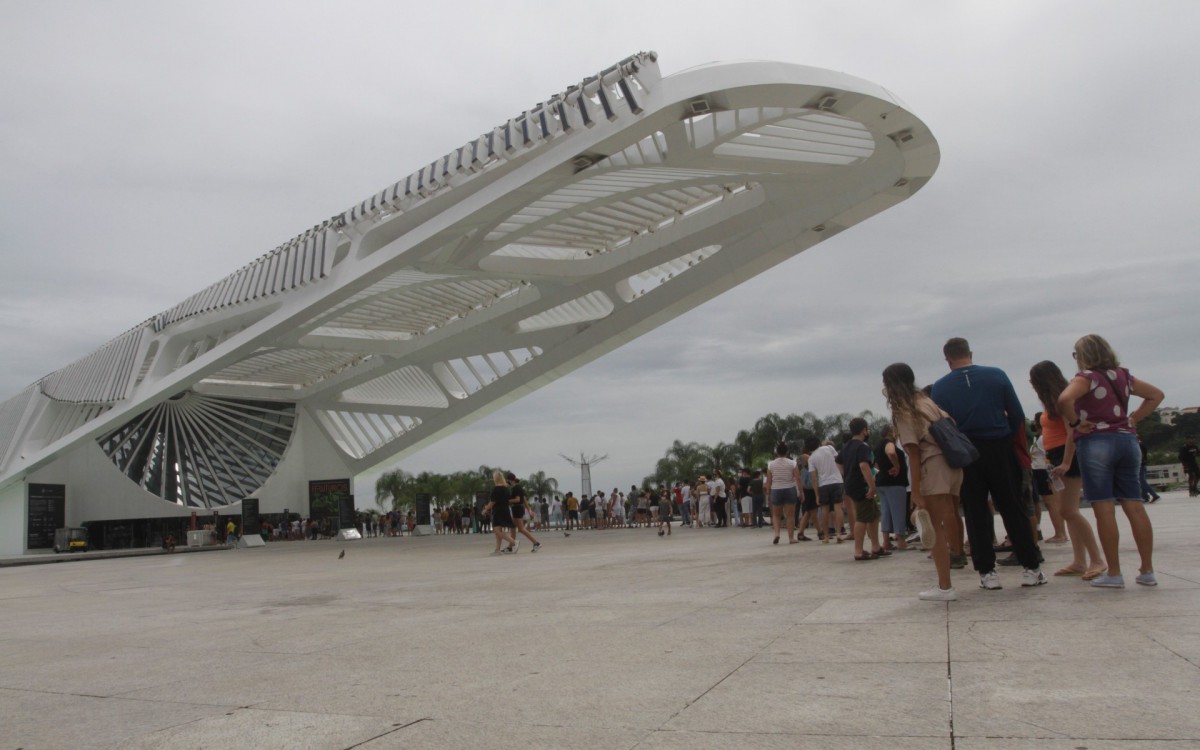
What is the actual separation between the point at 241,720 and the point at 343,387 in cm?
3772

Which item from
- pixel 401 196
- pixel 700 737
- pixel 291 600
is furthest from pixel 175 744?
pixel 401 196

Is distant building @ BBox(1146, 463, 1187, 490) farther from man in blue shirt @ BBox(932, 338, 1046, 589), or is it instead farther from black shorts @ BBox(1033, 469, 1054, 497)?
man in blue shirt @ BBox(932, 338, 1046, 589)

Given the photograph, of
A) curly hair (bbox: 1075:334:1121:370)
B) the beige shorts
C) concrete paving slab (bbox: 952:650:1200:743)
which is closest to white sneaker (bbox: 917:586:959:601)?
the beige shorts

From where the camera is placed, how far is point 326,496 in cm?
3909

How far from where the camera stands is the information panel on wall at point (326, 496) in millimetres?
38219

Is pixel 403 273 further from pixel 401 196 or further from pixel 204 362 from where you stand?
pixel 204 362

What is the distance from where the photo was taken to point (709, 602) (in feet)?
18.8

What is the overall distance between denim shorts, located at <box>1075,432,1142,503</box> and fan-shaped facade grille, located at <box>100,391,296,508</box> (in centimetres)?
3827

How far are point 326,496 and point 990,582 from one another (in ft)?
121

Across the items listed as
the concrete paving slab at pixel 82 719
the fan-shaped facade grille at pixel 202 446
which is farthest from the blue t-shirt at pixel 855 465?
the fan-shaped facade grille at pixel 202 446

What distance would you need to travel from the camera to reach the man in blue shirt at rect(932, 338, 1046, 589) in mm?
5355

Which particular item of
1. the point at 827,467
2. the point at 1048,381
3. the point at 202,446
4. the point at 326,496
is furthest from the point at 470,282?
the point at 1048,381

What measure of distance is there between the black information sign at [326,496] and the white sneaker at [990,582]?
113ft

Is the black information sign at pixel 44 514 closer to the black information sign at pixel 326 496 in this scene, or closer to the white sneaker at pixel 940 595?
the black information sign at pixel 326 496
